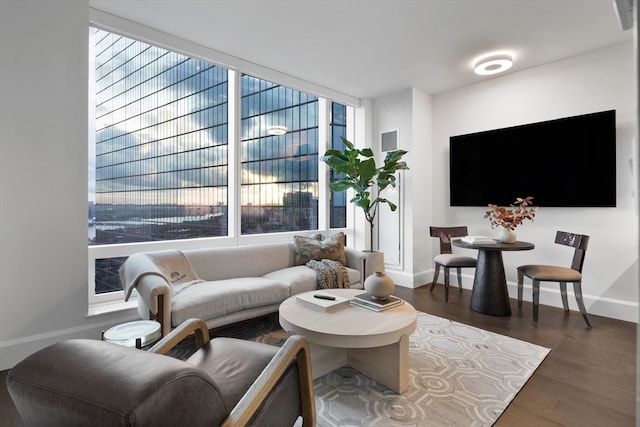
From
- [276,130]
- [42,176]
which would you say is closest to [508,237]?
[276,130]

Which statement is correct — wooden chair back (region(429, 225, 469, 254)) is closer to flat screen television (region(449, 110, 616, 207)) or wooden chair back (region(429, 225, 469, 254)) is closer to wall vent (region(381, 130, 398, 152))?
flat screen television (region(449, 110, 616, 207))

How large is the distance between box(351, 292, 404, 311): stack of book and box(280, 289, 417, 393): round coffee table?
0.03 meters

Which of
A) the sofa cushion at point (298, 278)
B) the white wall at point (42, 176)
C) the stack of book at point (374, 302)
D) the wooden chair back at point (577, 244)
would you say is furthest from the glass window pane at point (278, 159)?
the wooden chair back at point (577, 244)

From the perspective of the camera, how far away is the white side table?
1828 millimetres

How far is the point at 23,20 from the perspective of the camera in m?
2.31

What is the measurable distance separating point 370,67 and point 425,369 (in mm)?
3266

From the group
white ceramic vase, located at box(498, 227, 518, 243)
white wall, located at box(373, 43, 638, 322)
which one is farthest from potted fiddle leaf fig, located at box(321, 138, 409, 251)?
white ceramic vase, located at box(498, 227, 518, 243)

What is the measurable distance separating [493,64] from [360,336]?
11.1ft

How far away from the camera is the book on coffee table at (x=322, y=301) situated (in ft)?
7.07

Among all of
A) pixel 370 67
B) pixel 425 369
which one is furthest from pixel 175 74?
pixel 425 369

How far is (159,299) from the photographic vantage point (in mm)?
2123

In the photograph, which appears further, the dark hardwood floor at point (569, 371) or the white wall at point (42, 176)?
the white wall at point (42, 176)

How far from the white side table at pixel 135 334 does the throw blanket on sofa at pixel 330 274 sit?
1.56m

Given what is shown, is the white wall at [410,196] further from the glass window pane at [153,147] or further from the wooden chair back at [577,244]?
the glass window pane at [153,147]
